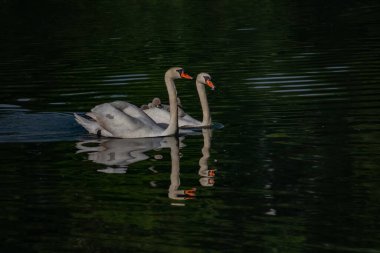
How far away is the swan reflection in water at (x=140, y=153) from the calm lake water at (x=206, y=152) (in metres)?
0.04

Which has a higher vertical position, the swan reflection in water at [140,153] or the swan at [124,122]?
the swan at [124,122]

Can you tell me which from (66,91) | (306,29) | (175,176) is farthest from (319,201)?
(306,29)

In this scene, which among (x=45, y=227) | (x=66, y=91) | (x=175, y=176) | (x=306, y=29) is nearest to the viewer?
(x=45, y=227)

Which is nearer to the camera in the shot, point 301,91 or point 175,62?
point 301,91

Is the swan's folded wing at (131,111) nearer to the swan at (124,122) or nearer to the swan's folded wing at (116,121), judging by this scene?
the swan at (124,122)

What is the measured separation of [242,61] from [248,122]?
11630 millimetres

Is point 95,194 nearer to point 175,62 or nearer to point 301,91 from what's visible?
point 301,91

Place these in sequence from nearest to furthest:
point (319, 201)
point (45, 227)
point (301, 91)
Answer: point (45, 227), point (319, 201), point (301, 91)

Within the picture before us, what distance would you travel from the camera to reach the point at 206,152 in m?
20.6

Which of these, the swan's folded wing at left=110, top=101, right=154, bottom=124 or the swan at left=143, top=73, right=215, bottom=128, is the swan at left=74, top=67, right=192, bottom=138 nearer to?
the swan's folded wing at left=110, top=101, right=154, bottom=124

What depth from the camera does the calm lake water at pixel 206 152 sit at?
14383mm

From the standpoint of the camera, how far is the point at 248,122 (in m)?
23.7

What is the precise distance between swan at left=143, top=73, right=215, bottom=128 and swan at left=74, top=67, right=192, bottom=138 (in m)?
0.91

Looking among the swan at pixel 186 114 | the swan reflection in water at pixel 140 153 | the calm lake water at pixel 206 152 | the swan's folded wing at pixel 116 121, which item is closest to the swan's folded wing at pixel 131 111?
the swan's folded wing at pixel 116 121
